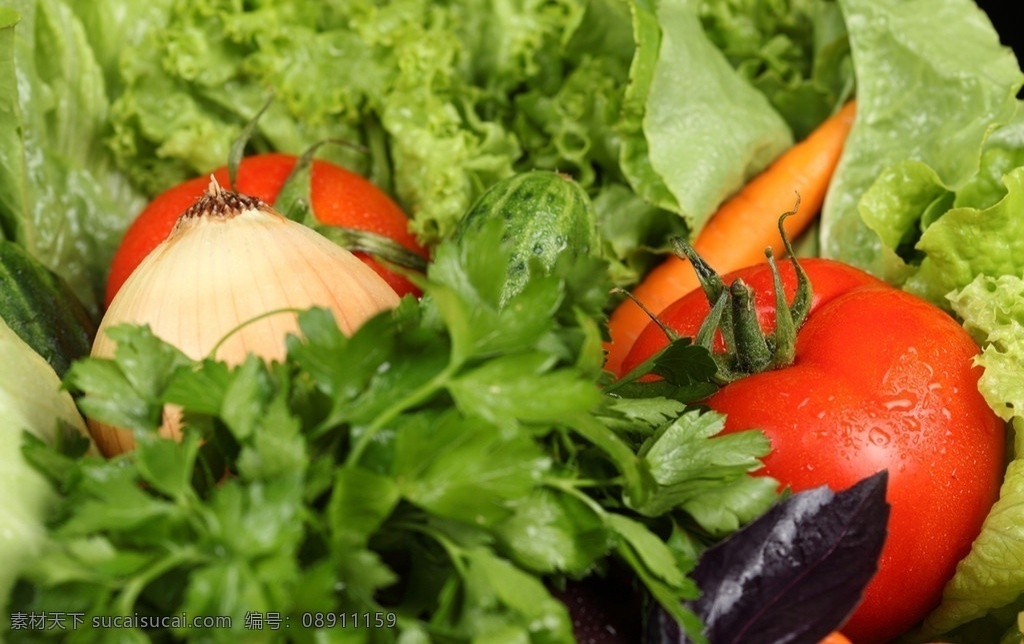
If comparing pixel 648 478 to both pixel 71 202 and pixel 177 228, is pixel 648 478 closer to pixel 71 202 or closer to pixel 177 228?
pixel 177 228

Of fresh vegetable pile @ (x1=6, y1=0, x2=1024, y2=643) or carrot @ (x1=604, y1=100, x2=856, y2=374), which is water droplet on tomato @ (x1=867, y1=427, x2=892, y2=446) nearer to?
fresh vegetable pile @ (x1=6, y1=0, x2=1024, y2=643)

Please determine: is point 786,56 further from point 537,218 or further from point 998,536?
point 998,536

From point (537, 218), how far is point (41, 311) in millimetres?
647

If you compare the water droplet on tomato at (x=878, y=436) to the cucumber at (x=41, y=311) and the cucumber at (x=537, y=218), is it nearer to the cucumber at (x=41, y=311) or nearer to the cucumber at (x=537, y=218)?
the cucumber at (x=537, y=218)

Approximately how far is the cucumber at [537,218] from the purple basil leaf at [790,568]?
1.41 ft

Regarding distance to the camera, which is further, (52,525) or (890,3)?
(890,3)

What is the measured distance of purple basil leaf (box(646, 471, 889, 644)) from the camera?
88cm

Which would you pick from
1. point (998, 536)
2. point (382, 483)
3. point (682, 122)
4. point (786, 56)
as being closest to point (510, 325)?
point (382, 483)

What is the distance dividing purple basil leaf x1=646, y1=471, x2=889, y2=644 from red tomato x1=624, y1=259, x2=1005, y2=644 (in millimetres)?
141

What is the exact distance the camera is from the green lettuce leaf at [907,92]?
1.59 m

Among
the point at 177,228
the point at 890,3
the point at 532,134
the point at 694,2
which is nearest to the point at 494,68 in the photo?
the point at 532,134

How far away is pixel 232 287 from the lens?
100 centimetres

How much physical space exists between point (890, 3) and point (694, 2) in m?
0.32

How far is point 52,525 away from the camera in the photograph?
83 cm
